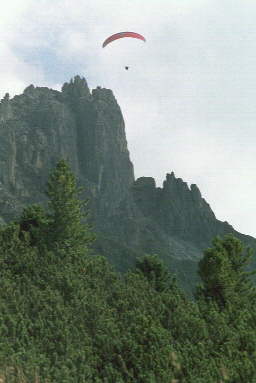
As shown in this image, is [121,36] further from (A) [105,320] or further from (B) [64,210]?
(A) [105,320]

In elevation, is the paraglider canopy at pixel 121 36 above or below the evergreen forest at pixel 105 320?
above

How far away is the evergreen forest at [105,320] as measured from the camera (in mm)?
14086

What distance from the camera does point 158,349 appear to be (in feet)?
51.1

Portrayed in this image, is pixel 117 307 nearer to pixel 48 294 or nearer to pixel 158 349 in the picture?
pixel 48 294

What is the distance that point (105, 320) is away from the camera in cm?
1920

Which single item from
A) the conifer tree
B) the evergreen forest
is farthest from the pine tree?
the conifer tree

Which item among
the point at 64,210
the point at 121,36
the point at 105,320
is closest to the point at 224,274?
the point at 105,320

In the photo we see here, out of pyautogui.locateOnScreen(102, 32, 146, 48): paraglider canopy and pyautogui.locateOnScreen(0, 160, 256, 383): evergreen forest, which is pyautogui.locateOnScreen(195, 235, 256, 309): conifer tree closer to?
pyautogui.locateOnScreen(0, 160, 256, 383): evergreen forest

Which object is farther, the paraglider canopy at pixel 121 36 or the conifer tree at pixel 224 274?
the paraglider canopy at pixel 121 36

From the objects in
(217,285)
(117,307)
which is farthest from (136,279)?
(117,307)

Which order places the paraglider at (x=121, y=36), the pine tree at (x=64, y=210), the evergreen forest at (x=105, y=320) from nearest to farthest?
Answer: the evergreen forest at (x=105, y=320) < the pine tree at (x=64, y=210) < the paraglider at (x=121, y=36)

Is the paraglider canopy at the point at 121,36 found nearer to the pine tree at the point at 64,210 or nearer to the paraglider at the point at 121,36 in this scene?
the paraglider at the point at 121,36

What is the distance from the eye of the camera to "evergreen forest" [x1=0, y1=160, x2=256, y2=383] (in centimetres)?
1409

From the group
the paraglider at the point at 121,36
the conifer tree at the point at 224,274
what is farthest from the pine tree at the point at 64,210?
the paraglider at the point at 121,36
